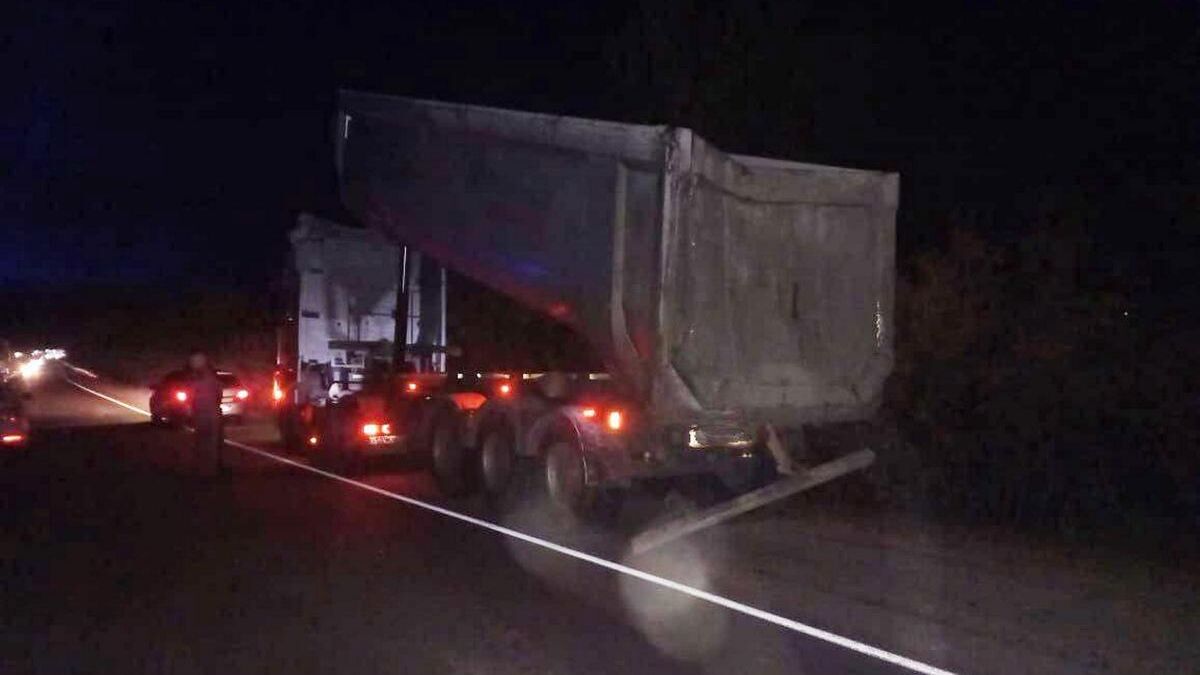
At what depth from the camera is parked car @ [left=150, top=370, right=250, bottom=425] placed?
29.4 m

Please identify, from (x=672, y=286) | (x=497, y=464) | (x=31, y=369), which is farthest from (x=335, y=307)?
(x=31, y=369)

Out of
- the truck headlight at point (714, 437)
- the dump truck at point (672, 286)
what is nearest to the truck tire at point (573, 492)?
the dump truck at point (672, 286)

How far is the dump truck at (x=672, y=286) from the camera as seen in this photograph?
1261cm

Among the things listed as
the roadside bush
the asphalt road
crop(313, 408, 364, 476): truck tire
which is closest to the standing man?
crop(313, 408, 364, 476): truck tire

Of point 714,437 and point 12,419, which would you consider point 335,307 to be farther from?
point 714,437

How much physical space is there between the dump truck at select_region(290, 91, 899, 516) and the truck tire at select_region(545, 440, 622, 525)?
0.03m

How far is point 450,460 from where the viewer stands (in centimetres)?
1747

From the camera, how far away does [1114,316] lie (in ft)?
51.6

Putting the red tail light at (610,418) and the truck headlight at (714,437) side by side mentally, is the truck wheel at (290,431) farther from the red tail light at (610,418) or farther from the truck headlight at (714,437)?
the truck headlight at (714,437)

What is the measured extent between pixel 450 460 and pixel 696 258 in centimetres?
598

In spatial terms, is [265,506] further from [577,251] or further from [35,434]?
[35,434]

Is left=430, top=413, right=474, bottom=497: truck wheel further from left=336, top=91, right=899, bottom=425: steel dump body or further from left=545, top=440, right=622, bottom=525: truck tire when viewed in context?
left=336, top=91, right=899, bottom=425: steel dump body

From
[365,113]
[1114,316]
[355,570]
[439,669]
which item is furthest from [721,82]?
[439,669]

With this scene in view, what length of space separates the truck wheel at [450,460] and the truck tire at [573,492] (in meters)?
2.40
